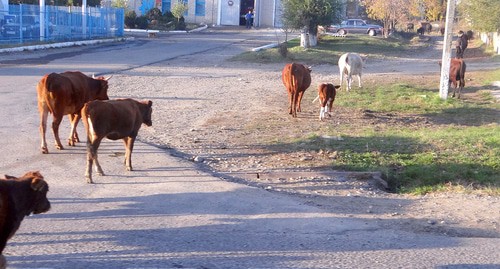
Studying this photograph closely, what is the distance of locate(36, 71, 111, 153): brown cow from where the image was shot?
11.6 metres

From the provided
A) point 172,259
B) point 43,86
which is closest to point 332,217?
point 172,259

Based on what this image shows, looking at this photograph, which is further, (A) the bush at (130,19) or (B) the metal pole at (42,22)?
(A) the bush at (130,19)

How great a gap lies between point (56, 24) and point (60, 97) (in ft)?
100

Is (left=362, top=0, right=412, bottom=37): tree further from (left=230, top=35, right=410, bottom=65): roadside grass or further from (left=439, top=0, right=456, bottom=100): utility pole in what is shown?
(left=439, top=0, right=456, bottom=100): utility pole

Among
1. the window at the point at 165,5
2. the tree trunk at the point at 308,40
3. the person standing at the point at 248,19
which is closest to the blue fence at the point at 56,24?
the tree trunk at the point at 308,40

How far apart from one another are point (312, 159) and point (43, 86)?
4674mm

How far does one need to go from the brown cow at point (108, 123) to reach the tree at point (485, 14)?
29.6 metres

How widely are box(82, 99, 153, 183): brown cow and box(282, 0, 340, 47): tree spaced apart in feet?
96.1

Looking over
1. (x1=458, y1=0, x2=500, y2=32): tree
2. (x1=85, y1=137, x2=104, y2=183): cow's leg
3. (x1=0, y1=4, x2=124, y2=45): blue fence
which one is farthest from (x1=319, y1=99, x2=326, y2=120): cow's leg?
(x1=0, y1=4, x2=124, y2=45): blue fence

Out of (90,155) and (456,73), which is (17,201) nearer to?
(90,155)

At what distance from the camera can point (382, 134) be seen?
15.0 metres

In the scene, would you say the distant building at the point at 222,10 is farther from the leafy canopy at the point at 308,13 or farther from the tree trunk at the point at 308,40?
the leafy canopy at the point at 308,13

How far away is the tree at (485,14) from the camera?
36.4 meters

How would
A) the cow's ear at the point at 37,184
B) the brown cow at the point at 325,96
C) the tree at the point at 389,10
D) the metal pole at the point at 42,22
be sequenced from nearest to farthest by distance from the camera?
the cow's ear at the point at 37,184
the brown cow at the point at 325,96
the metal pole at the point at 42,22
the tree at the point at 389,10
